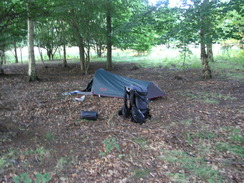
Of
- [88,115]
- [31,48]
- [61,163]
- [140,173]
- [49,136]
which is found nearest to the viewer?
[140,173]

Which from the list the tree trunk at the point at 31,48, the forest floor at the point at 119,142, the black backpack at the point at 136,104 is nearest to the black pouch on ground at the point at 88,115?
the forest floor at the point at 119,142

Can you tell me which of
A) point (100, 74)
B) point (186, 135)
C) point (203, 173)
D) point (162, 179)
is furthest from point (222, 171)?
point (100, 74)

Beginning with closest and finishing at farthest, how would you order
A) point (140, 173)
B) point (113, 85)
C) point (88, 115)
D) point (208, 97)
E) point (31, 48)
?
1. point (140, 173)
2. point (88, 115)
3. point (208, 97)
4. point (113, 85)
5. point (31, 48)

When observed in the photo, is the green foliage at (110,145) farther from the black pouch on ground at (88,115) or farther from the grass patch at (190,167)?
the black pouch on ground at (88,115)

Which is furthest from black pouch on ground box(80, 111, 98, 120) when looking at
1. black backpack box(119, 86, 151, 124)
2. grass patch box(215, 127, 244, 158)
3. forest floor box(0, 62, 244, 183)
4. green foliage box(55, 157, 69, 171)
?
grass patch box(215, 127, 244, 158)

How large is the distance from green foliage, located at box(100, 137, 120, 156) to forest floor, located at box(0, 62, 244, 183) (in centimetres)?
1

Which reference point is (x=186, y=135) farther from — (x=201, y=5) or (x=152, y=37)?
(x=152, y=37)

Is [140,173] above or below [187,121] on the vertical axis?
below

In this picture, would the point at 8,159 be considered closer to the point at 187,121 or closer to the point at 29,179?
the point at 29,179

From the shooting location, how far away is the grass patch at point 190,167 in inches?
126

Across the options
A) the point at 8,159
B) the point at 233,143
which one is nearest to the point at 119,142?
the point at 8,159

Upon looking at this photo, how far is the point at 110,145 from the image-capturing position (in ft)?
14.2

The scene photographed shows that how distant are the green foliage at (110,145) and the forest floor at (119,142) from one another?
1 centimetres

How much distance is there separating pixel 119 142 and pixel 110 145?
25cm
